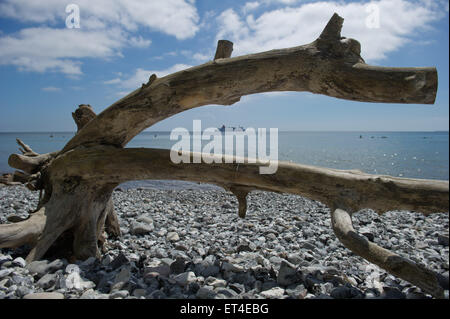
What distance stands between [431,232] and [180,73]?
5763 millimetres

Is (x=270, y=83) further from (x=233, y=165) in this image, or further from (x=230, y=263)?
(x=230, y=263)

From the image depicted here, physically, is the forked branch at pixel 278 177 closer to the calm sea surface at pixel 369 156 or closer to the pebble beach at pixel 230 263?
the pebble beach at pixel 230 263

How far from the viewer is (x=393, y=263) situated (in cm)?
240

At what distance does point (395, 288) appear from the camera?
3045 mm

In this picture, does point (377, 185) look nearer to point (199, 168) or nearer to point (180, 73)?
point (199, 168)

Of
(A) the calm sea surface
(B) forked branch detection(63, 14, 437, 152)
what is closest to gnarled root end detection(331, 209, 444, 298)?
(B) forked branch detection(63, 14, 437, 152)

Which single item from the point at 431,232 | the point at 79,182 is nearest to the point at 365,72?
the point at 79,182

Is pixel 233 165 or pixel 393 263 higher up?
pixel 233 165

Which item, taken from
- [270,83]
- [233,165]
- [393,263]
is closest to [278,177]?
[233,165]

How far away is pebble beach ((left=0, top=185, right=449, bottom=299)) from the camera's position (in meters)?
2.93

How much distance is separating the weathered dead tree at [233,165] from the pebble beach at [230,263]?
1.76ft

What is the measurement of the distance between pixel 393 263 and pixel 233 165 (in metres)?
1.82

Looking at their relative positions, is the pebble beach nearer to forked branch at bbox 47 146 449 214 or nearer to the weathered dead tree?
the weathered dead tree

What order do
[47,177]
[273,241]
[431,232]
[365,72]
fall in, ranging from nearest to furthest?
[365,72] < [47,177] < [273,241] < [431,232]
